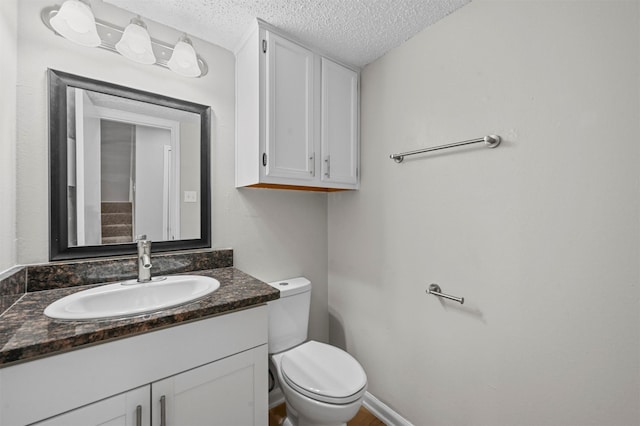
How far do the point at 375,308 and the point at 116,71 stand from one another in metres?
1.84

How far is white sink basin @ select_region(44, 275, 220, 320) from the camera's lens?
0.85 metres

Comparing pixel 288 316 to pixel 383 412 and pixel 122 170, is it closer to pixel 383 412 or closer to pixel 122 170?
pixel 383 412

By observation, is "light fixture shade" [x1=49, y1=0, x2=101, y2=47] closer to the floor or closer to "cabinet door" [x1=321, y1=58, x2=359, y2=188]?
"cabinet door" [x1=321, y1=58, x2=359, y2=188]

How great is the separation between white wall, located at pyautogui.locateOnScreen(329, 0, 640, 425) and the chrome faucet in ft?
3.89

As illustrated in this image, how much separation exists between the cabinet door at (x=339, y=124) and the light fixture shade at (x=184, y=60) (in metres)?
0.68

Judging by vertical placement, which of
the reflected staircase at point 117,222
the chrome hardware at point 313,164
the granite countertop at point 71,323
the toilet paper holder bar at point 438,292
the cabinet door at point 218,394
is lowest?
the cabinet door at point 218,394

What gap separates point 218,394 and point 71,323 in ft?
1.72

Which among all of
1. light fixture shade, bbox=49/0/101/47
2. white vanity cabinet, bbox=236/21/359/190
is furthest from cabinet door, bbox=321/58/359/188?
light fixture shade, bbox=49/0/101/47

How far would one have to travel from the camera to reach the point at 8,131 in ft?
3.20

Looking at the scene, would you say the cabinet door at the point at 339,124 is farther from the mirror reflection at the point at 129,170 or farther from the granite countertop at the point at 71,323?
the granite countertop at the point at 71,323

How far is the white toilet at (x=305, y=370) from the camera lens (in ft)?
3.75

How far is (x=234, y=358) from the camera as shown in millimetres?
1004

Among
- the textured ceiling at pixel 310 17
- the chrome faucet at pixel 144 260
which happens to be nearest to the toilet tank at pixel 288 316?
the chrome faucet at pixel 144 260

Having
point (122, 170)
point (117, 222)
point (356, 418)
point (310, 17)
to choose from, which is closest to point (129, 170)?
point (122, 170)
